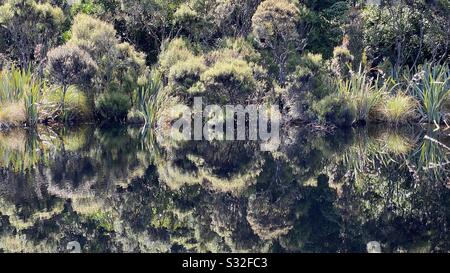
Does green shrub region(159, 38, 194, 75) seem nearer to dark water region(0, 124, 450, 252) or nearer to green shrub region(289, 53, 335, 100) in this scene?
green shrub region(289, 53, 335, 100)

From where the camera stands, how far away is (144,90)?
22641 millimetres

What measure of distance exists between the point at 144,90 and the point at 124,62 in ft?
4.01

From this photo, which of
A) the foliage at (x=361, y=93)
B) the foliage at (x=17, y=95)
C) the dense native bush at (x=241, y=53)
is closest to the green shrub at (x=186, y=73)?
the dense native bush at (x=241, y=53)

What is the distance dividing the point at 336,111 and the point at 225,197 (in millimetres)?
11701

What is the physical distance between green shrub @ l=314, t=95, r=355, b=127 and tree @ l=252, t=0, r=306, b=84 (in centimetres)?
229

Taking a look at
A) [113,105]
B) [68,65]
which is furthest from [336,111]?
[68,65]

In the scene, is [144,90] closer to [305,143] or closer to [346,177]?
[305,143]

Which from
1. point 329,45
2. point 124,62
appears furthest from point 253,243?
point 329,45

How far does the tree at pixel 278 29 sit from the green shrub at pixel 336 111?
90.1 inches

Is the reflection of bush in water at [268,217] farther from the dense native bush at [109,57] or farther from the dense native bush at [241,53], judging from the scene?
the dense native bush at [109,57]

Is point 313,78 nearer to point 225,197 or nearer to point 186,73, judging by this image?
point 186,73

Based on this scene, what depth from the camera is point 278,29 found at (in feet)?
70.4

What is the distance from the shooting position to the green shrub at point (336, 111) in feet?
68.7

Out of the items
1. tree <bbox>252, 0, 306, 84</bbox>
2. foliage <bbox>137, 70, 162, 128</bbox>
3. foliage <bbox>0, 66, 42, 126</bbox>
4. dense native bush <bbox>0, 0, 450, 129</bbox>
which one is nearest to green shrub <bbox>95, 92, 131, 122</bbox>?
dense native bush <bbox>0, 0, 450, 129</bbox>
